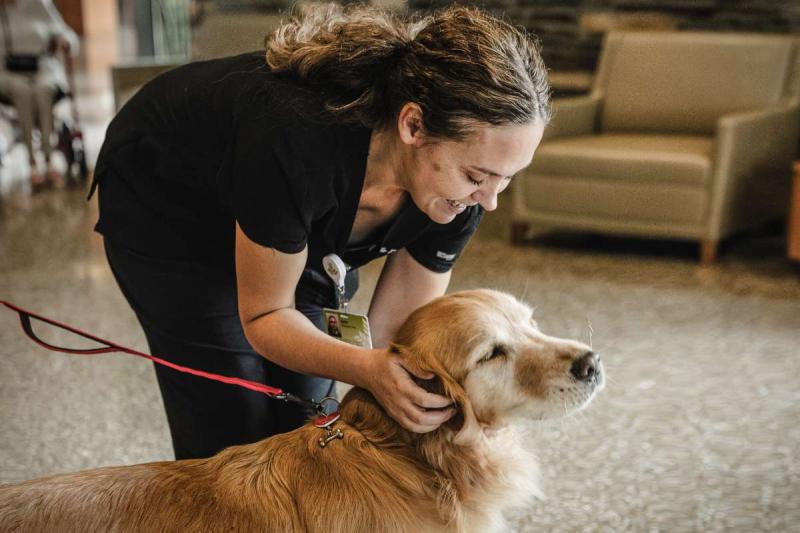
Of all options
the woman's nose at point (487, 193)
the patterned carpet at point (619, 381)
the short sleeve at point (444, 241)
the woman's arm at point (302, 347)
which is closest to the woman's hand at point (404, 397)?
the woman's arm at point (302, 347)

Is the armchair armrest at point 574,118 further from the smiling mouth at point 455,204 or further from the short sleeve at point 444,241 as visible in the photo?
the smiling mouth at point 455,204

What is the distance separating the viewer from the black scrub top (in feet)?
4.36

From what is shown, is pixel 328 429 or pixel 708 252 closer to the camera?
pixel 328 429

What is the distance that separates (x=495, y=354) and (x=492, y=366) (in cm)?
2

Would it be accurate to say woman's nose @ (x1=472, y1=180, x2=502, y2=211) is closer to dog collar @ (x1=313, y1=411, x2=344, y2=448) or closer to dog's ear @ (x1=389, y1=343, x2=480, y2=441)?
dog's ear @ (x1=389, y1=343, x2=480, y2=441)

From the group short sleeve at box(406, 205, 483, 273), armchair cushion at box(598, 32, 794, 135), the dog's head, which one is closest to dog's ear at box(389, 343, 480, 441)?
the dog's head

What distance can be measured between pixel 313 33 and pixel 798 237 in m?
2.81

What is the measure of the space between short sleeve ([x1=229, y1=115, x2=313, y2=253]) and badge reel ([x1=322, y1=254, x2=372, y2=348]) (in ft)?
0.60

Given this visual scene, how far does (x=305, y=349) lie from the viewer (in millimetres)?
1323

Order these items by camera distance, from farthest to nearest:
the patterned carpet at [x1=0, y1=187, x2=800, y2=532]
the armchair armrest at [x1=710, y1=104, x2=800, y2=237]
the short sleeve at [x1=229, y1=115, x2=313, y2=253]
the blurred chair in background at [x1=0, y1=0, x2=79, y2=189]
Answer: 1. the blurred chair in background at [x1=0, y1=0, x2=79, y2=189]
2. the armchair armrest at [x1=710, y1=104, x2=800, y2=237]
3. the patterned carpet at [x1=0, y1=187, x2=800, y2=532]
4. the short sleeve at [x1=229, y1=115, x2=313, y2=253]

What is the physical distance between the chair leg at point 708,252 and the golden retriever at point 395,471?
2.84 m

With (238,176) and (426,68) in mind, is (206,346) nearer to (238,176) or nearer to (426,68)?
(238,176)

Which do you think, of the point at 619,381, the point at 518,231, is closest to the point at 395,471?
the point at 619,381

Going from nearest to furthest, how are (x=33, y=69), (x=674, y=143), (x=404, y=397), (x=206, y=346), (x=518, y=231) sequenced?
1. (x=404, y=397)
2. (x=206, y=346)
3. (x=674, y=143)
4. (x=518, y=231)
5. (x=33, y=69)
